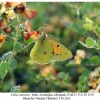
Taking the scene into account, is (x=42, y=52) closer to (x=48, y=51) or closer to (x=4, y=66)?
(x=48, y=51)

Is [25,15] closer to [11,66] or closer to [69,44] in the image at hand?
[11,66]

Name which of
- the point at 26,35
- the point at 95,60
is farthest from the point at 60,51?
the point at 95,60

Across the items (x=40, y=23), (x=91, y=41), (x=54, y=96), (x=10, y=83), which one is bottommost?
(x=10, y=83)

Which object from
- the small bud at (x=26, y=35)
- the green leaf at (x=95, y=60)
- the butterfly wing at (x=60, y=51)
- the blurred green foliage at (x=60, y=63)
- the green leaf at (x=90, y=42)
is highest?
the small bud at (x=26, y=35)

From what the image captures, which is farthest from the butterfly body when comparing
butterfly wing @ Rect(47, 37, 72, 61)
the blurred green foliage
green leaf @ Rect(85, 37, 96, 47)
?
the blurred green foliage

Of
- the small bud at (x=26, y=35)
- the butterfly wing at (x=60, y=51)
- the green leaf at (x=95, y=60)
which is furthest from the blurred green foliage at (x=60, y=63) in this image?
the small bud at (x=26, y=35)

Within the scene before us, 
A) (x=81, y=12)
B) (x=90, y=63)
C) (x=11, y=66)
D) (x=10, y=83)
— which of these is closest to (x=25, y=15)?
(x=11, y=66)

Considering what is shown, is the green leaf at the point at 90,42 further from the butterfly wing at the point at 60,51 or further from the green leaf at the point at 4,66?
the green leaf at the point at 4,66
